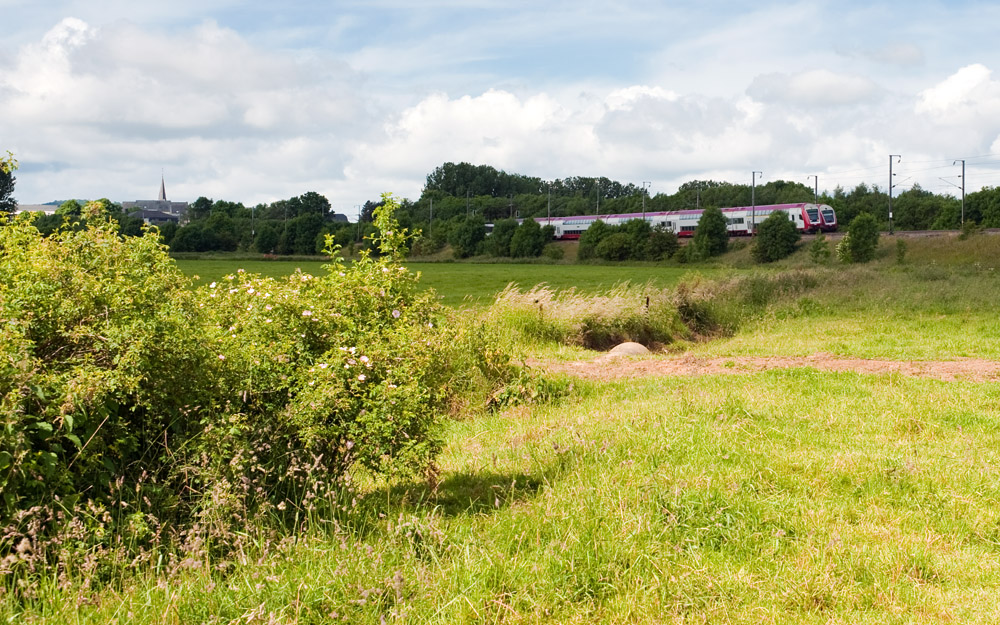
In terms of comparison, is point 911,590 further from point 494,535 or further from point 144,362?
point 144,362

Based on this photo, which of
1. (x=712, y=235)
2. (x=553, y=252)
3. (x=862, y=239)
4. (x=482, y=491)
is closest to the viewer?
(x=482, y=491)

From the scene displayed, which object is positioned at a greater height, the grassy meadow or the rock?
the grassy meadow

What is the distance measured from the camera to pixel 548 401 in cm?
966

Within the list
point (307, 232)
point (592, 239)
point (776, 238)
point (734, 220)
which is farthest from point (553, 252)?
point (307, 232)

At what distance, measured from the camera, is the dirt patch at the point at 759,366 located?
10698mm

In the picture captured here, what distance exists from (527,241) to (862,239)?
36.0 m

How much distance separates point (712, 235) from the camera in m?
67.6

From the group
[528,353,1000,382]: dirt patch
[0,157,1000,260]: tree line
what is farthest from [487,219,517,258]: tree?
[528,353,1000,382]: dirt patch

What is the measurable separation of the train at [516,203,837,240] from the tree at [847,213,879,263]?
10842 mm

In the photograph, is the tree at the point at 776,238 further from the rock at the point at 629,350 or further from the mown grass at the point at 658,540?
the mown grass at the point at 658,540

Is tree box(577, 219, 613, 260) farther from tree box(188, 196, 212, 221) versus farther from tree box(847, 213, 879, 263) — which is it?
tree box(188, 196, 212, 221)

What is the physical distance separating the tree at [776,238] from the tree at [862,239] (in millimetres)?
Result: 7032

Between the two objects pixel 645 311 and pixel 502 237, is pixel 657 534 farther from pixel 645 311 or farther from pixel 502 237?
pixel 502 237

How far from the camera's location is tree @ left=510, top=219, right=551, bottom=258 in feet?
268
